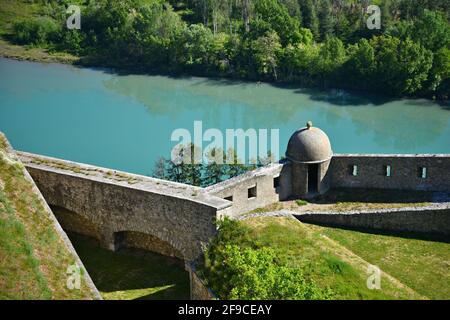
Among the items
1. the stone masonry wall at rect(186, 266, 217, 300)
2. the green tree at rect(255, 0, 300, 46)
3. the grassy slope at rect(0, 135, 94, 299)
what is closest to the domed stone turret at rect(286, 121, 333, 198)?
the stone masonry wall at rect(186, 266, 217, 300)

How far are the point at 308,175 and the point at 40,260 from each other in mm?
10185

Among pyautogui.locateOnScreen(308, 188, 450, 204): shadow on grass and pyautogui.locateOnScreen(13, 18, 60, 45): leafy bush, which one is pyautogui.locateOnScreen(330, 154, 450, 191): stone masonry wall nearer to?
pyautogui.locateOnScreen(308, 188, 450, 204): shadow on grass

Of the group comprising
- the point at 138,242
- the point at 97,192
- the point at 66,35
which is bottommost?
the point at 138,242

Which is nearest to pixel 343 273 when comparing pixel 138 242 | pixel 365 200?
pixel 365 200

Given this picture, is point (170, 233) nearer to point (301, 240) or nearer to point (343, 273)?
point (301, 240)

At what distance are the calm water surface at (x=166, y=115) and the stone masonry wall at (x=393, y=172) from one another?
52.2 ft

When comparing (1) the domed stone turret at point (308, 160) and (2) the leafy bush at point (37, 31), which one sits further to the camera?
(2) the leafy bush at point (37, 31)

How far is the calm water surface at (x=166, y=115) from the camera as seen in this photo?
143 ft

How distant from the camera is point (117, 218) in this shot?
2320 cm

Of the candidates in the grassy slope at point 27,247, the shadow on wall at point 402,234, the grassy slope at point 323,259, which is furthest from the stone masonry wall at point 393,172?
the grassy slope at point 27,247

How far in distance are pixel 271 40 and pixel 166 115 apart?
39.4 ft

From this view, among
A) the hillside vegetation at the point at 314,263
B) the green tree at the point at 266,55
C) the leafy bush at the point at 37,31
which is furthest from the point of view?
the leafy bush at the point at 37,31

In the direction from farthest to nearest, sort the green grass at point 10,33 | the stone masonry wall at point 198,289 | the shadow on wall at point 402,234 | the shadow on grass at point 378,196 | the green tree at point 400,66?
the green grass at point 10,33, the green tree at point 400,66, the shadow on grass at point 378,196, the shadow on wall at point 402,234, the stone masonry wall at point 198,289

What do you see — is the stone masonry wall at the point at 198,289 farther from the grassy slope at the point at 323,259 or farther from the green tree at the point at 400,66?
the green tree at the point at 400,66
